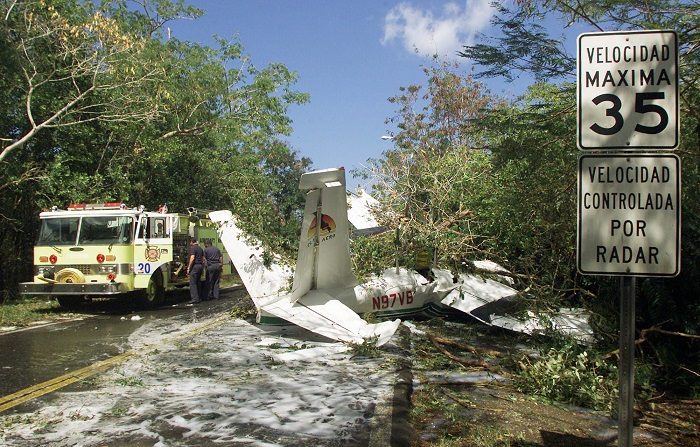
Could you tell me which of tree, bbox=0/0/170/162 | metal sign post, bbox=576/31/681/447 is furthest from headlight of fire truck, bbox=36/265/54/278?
metal sign post, bbox=576/31/681/447

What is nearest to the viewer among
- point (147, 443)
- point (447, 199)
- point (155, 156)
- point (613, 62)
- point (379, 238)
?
point (613, 62)

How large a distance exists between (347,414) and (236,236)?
6176mm

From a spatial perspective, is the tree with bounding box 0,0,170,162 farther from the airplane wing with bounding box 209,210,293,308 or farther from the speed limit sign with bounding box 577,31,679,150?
the speed limit sign with bounding box 577,31,679,150

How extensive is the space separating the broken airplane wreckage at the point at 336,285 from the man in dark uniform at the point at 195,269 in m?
4.86

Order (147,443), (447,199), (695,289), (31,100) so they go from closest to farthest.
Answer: (147,443) < (695,289) < (447,199) < (31,100)

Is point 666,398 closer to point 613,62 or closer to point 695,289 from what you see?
point 695,289

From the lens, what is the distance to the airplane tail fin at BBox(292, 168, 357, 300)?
8.34m

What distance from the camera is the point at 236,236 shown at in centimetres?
1136

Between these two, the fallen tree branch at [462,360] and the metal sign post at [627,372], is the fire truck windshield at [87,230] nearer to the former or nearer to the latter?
the fallen tree branch at [462,360]

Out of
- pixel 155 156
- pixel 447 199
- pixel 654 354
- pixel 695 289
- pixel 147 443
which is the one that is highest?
pixel 155 156

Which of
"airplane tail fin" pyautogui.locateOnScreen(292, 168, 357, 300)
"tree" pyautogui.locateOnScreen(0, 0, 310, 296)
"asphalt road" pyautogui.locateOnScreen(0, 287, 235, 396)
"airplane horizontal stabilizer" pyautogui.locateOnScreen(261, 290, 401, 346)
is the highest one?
"tree" pyautogui.locateOnScreen(0, 0, 310, 296)

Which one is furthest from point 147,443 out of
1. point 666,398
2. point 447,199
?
point 447,199

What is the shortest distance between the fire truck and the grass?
508mm

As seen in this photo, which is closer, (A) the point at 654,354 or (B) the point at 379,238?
(A) the point at 654,354
